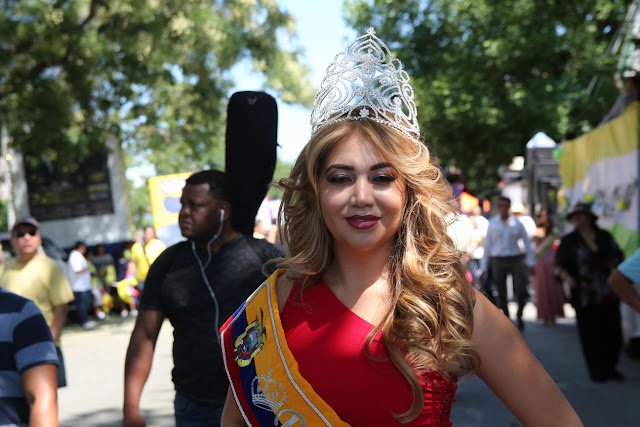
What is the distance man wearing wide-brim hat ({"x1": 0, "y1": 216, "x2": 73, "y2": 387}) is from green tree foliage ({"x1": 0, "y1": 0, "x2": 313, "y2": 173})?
6.85m

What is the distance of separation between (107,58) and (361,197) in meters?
12.7

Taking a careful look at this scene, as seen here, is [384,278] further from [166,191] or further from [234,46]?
[234,46]

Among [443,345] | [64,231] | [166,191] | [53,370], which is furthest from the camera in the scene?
[64,231]

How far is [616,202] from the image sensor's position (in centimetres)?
909

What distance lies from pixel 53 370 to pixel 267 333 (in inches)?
41.3

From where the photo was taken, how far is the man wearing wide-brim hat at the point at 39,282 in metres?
6.38

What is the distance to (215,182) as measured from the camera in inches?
154

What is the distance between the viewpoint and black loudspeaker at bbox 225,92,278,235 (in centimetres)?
335

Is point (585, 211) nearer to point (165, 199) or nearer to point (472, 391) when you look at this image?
point (472, 391)

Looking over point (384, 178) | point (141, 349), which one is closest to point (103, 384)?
point (141, 349)

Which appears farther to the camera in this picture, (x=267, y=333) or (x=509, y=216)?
(x=509, y=216)

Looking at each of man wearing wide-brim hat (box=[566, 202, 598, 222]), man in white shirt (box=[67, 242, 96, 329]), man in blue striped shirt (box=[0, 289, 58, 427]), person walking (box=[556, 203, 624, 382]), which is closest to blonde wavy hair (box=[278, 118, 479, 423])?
man in blue striped shirt (box=[0, 289, 58, 427])

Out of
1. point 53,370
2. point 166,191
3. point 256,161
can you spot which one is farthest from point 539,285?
point 53,370

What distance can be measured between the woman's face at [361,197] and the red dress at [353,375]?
20 cm
